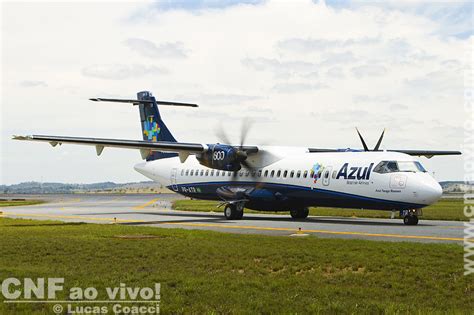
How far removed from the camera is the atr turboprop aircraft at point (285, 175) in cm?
2422

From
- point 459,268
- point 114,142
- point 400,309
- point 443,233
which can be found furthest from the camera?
point 114,142

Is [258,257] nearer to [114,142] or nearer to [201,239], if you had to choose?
[201,239]

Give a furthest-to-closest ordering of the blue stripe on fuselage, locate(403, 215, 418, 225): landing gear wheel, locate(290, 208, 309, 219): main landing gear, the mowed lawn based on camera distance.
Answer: locate(290, 208, 309, 219): main landing gear < the blue stripe on fuselage < locate(403, 215, 418, 225): landing gear wheel < the mowed lawn

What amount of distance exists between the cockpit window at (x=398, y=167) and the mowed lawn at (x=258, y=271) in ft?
27.7

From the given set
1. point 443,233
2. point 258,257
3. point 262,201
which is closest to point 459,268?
point 258,257

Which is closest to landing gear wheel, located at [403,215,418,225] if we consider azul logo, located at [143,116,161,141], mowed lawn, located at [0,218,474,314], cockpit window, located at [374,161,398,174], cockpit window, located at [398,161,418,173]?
cockpit window, located at [398,161,418,173]

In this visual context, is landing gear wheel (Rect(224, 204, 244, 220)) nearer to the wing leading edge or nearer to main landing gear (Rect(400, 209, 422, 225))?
the wing leading edge

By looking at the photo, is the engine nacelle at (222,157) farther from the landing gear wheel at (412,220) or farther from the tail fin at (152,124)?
the landing gear wheel at (412,220)

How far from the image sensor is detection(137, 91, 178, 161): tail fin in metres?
37.8

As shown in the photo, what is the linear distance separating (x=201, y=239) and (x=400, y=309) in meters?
9.97

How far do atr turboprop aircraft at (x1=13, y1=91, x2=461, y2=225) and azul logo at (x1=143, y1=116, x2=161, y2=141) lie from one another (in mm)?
69

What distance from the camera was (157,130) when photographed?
125 ft

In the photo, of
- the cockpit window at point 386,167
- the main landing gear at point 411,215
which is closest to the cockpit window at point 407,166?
the cockpit window at point 386,167

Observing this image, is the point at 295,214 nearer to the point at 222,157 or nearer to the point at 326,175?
the point at 326,175
